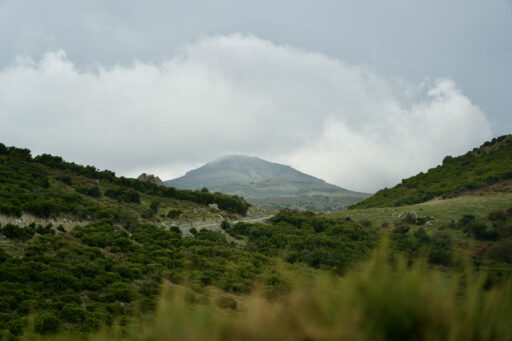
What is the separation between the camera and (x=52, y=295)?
46.3 feet

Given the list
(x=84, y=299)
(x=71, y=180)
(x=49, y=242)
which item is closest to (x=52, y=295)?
(x=84, y=299)

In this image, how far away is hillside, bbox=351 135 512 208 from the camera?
191 ft

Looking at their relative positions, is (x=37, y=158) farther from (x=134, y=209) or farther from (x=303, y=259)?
(x=303, y=259)

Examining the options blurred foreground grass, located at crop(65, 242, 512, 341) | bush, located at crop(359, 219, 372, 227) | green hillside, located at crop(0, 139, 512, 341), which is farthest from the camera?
bush, located at crop(359, 219, 372, 227)

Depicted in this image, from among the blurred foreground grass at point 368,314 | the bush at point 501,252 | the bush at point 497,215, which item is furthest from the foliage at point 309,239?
the blurred foreground grass at point 368,314

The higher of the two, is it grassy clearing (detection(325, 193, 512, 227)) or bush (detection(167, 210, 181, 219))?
grassy clearing (detection(325, 193, 512, 227))

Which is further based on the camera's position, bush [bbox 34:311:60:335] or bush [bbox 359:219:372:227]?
bush [bbox 359:219:372:227]

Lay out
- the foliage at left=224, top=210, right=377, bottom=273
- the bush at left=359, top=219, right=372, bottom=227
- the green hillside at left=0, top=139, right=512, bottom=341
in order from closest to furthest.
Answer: the green hillside at left=0, top=139, right=512, bottom=341 → the foliage at left=224, top=210, right=377, bottom=273 → the bush at left=359, top=219, right=372, bottom=227

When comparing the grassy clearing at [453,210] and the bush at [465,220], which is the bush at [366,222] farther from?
the bush at [465,220]

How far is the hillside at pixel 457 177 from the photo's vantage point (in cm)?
5825

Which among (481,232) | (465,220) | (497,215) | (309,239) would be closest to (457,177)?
(497,215)

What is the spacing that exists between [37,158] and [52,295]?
1550 inches

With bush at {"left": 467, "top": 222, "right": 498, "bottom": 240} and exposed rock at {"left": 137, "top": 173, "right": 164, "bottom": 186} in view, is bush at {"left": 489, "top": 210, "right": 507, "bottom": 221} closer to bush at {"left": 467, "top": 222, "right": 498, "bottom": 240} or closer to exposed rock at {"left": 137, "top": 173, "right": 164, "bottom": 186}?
bush at {"left": 467, "top": 222, "right": 498, "bottom": 240}

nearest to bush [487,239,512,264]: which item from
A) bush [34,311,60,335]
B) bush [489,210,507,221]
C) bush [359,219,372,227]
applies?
bush [489,210,507,221]
